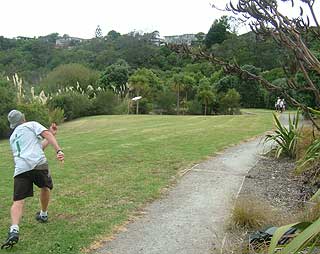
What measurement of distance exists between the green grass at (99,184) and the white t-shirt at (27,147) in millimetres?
811

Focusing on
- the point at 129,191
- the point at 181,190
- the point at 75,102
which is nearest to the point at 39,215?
the point at 129,191

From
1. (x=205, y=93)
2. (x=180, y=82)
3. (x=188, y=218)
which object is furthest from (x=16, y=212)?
(x=180, y=82)

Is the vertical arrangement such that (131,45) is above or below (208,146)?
above

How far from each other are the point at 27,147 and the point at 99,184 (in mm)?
2770

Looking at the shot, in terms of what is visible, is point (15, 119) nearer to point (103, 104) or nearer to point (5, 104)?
point (5, 104)

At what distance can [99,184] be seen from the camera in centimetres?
834

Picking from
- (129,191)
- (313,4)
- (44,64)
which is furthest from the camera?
(44,64)

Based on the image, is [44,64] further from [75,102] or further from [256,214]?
[256,214]

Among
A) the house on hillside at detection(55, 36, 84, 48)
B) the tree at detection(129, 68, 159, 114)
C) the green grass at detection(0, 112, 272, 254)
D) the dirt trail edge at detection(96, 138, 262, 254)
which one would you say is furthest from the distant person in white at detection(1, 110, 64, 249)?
the house on hillside at detection(55, 36, 84, 48)

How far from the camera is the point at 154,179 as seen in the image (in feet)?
28.7

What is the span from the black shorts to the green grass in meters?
0.47

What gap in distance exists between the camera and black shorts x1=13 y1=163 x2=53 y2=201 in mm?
5594

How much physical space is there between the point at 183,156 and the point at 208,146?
213 cm

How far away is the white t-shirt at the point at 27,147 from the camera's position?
5648mm
